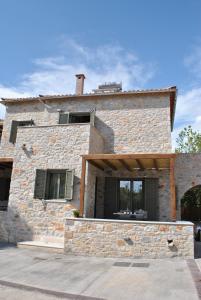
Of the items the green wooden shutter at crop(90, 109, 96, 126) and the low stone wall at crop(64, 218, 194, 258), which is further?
the green wooden shutter at crop(90, 109, 96, 126)

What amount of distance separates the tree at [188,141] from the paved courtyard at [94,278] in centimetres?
1929

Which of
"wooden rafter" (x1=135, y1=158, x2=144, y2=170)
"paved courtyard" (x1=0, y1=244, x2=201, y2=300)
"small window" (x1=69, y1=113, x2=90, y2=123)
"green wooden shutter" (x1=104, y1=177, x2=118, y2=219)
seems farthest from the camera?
"small window" (x1=69, y1=113, x2=90, y2=123)

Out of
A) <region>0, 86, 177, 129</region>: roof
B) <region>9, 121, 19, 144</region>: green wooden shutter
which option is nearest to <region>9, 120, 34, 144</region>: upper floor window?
<region>9, 121, 19, 144</region>: green wooden shutter

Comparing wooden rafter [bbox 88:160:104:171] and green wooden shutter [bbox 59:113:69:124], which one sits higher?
green wooden shutter [bbox 59:113:69:124]

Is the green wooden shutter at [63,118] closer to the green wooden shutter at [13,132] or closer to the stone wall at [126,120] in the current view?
the stone wall at [126,120]

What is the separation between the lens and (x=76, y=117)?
14117mm

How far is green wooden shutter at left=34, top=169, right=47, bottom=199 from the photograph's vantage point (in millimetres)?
11016

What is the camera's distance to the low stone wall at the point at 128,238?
27.5ft

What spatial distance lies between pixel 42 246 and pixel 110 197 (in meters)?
4.06

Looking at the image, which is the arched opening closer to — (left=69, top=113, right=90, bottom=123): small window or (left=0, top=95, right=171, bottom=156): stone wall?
(left=0, top=95, right=171, bottom=156): stone wall

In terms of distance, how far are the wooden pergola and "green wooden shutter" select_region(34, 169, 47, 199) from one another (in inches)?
84.0

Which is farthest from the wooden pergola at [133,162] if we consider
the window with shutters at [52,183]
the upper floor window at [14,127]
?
the upper floor window at [14,127]

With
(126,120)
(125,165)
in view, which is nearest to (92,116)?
(126,120)

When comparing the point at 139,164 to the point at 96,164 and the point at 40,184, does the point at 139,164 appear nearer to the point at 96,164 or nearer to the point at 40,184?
the point at 96,164
